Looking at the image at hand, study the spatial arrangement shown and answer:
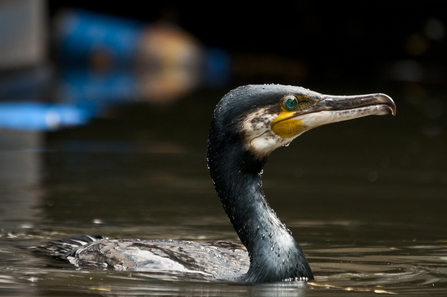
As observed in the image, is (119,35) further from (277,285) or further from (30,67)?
(277,285)

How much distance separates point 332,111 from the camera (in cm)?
509

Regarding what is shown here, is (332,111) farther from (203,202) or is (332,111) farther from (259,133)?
(203,202)

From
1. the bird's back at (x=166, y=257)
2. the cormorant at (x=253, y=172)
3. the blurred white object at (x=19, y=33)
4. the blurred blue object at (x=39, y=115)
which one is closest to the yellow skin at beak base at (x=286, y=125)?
the cormorant at (x=253, y=172)

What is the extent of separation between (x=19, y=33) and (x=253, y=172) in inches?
636

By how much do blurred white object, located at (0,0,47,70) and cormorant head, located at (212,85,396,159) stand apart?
1488 centimetres

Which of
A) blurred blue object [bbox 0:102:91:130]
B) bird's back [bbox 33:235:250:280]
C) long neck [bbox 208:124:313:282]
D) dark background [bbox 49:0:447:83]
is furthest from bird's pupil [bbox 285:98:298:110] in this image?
dark background [bbox 49:0:447:83]

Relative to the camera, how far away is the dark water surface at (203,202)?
5.05 m

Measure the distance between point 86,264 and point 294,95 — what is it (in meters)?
1.56

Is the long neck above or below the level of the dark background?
below

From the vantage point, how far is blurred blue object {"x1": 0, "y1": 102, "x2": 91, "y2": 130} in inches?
544

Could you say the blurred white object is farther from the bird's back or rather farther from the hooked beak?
the hooked beak

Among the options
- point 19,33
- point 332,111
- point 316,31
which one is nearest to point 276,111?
point 332,111

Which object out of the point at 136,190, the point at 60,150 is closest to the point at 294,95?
the point at 136,190

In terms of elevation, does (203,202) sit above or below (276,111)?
below
